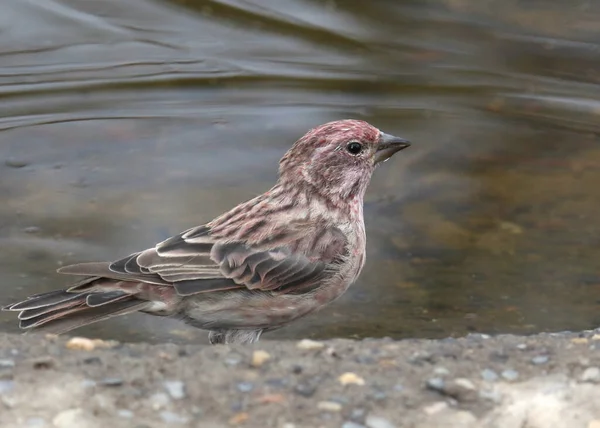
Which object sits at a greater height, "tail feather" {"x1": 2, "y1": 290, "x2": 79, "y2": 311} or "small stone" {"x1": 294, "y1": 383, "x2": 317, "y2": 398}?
"small stone" {"x1": 294, "y1": 383, "x2": 317, "y2": 398}

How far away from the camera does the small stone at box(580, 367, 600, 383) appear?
550 centimetres

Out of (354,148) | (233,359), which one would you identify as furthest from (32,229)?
(233,359)

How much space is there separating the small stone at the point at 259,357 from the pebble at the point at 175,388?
45cm

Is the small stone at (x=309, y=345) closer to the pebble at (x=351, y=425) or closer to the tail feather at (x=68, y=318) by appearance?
the pebble at (x=351, y=425)

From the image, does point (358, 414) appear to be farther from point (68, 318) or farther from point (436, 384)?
point (68, 318)

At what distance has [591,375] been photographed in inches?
218

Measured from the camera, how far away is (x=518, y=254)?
883 cm

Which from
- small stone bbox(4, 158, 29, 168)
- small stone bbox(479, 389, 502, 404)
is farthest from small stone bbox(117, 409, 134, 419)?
small stone bbox(4, 158, 29, 168)

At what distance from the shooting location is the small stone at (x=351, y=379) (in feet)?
18.0

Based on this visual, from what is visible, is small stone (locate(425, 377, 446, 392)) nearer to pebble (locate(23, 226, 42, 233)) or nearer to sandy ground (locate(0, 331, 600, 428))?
sandy ground (locate(0, 331, 600, 428))

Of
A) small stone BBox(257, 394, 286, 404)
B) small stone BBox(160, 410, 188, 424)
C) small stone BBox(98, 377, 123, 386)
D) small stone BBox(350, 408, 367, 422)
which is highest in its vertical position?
small stone BBox(350, 408, 367, 422)

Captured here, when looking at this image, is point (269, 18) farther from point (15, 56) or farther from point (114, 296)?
point (114, 296)

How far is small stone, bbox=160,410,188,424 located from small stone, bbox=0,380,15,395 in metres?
0.71

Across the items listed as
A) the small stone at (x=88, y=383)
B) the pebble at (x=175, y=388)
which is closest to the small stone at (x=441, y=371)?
the pebble at (x=175, y=388)
